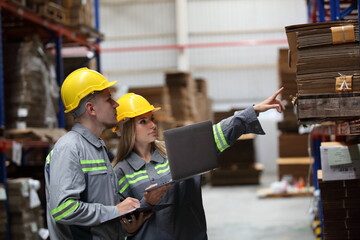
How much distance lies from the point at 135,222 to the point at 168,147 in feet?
2.27

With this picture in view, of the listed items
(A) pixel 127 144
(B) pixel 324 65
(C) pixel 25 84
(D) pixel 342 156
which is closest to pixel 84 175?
(A) pixel 127 144

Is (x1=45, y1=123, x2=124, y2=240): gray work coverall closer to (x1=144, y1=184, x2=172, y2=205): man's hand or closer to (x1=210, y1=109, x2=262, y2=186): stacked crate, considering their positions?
(x1=144, y1=184, x2=172, y2=205): man's hand

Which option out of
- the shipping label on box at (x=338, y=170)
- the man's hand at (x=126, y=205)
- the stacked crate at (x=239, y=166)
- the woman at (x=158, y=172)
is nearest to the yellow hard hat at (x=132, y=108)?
the woman at (x=158, y=172)

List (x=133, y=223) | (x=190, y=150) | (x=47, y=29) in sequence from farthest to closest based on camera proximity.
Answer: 1. (x=47, y=29)
2. (x=133, y=223)
3. (x=190, y=150)

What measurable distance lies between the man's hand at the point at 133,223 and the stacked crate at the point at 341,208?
6.07 feet

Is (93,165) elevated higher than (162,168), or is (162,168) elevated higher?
(93,165)

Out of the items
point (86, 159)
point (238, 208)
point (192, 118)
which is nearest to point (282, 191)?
point (238, 208)

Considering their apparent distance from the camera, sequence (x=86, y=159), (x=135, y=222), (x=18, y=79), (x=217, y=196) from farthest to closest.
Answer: (x=217, y=196) < (x=18, y=79) < (x=135, y=222) < (x=86, y=159)

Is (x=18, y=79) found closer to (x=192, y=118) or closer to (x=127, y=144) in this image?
(x=127, y=144)

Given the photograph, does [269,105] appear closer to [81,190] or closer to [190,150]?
[190,150]

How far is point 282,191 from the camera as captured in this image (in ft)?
46.2

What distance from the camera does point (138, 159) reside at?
4.40 meters

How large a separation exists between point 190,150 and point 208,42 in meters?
19.3

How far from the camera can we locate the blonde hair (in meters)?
4.46
